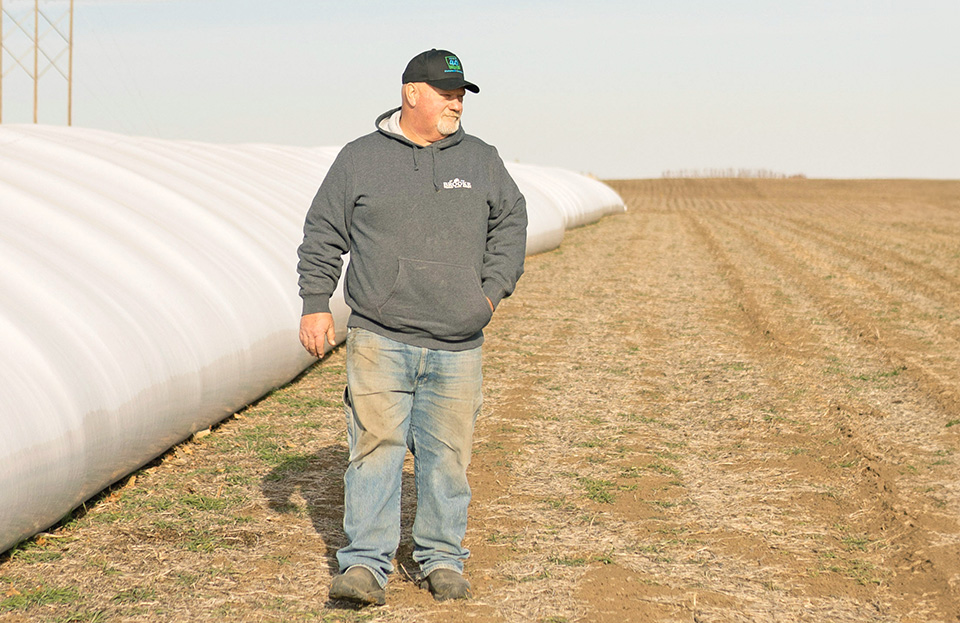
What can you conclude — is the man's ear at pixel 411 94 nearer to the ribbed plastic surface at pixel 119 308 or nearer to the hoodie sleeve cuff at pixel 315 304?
the hoodie sleeve cuff at pixel 315 304

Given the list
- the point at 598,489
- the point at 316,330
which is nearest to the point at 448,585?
the point at 316,330

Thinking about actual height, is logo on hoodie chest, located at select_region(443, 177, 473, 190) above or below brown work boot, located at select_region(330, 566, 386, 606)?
above

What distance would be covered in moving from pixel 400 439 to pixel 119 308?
7.74ft

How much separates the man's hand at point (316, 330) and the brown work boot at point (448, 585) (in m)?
1.10

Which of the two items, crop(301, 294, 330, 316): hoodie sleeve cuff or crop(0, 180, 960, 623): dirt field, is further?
crop(0, 180, 960, 623): dirt field

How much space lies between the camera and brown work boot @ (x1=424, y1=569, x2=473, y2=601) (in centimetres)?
422

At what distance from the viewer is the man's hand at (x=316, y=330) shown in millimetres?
4109

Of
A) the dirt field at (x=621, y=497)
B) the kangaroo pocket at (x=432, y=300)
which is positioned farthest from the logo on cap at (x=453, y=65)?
the dirt field at (x=621, y=497)

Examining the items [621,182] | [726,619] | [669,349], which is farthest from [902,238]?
[621,182]

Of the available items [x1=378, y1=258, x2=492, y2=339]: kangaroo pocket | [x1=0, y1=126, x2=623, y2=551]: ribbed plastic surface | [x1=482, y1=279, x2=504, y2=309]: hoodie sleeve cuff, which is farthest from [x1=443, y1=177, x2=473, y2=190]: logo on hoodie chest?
[x1=0, y1=126, x2=623, y2=551]: ribbed plastic surface

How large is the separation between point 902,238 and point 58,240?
24124 millimetres

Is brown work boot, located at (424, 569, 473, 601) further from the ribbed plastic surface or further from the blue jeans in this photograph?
the ribbed plastic surface

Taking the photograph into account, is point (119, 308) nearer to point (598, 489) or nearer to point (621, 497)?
point (598, 489)

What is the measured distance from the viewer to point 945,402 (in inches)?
318
